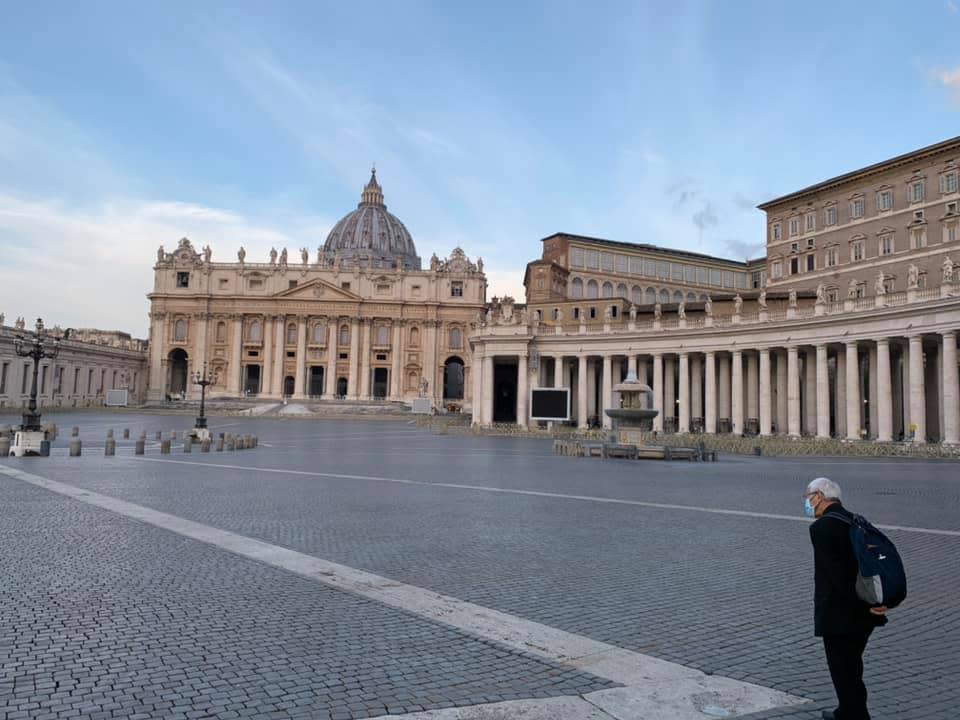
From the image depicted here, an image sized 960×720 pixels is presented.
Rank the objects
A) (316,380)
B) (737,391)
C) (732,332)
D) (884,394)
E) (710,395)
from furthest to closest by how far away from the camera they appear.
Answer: (316,380)
(710,395)
(737,391)
(732,332)
(884,394)

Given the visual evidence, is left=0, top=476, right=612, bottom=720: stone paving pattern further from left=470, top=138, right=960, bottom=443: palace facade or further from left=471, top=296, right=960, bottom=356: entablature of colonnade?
left=471, top=296, right=960, bottom=356: entablature of colonnade

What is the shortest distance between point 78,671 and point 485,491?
1308cm

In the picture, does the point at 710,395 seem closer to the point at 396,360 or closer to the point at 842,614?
the point at 842,614

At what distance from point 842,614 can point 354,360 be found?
363 ft

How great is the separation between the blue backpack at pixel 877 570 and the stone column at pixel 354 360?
11020 centimetres

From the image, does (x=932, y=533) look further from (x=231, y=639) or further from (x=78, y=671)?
(x=78, y=671)

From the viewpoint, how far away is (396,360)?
375ft

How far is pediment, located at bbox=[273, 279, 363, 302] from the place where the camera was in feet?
370

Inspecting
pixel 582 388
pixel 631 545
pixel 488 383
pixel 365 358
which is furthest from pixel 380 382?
pixel 631 545

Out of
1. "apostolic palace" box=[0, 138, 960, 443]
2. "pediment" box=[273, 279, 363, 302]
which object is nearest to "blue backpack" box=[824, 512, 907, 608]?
"apostolic palace" box=[0, 138, 960, 443]

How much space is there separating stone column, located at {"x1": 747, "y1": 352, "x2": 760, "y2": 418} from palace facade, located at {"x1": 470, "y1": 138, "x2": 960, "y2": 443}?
0.41ft

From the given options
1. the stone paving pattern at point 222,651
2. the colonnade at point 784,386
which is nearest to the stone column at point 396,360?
the colonnade at point 784,386

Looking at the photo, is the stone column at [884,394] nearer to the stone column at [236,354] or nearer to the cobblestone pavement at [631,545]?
the cobblestone pavement at [631,545]

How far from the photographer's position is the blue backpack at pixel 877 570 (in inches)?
181
